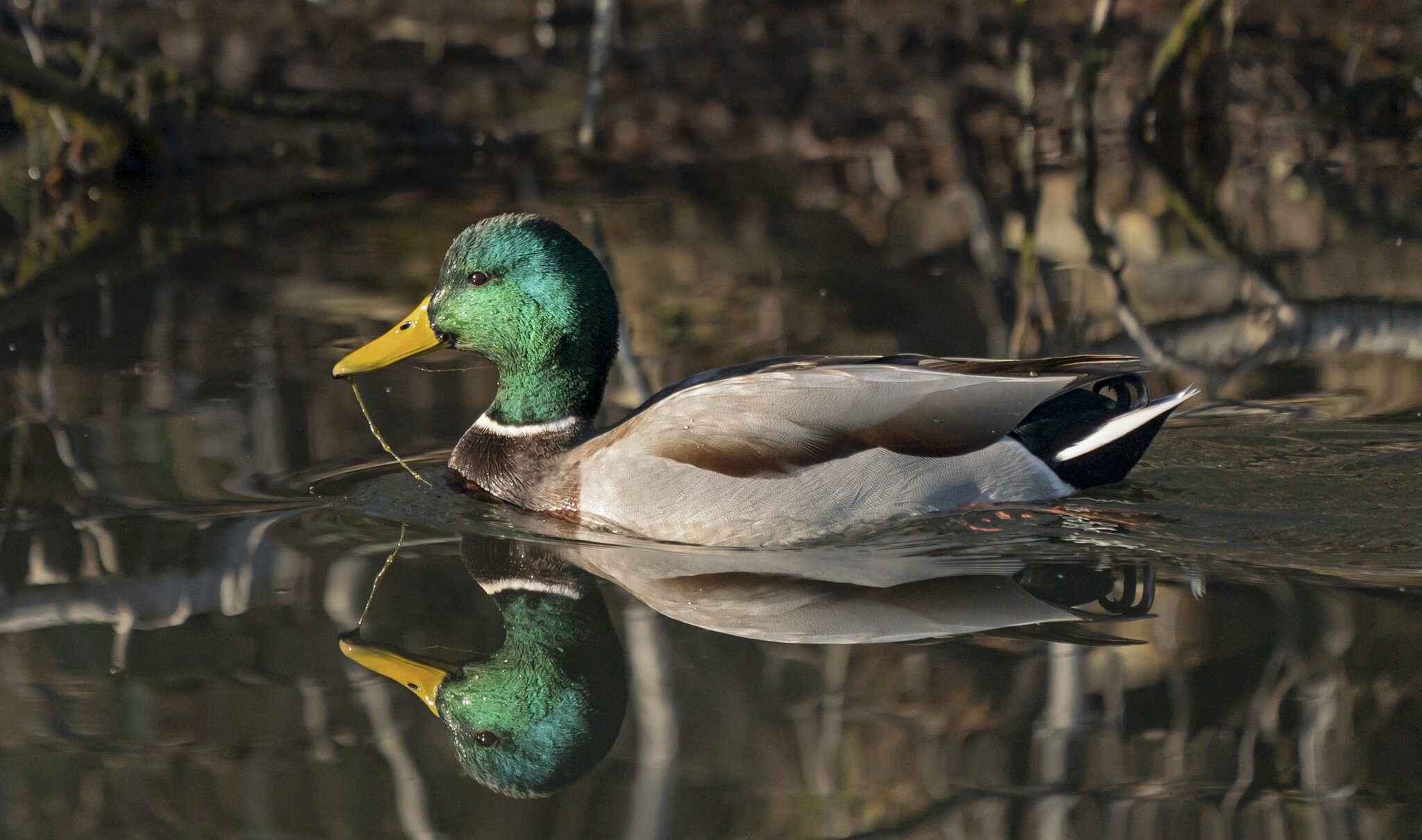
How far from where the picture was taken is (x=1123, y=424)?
5922 mm

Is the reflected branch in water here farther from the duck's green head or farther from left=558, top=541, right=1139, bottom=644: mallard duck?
the duck's green head

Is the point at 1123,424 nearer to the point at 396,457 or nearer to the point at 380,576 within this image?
the point at 380,576

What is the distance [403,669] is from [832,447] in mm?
1712

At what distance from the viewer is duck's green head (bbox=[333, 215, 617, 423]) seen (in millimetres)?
6188

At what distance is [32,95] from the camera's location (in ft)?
44.0

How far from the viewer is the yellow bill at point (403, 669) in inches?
185

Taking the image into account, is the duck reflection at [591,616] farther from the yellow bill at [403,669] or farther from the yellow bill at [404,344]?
the yellow bill at [404,344]

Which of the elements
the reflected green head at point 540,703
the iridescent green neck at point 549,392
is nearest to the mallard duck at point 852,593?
the reflected green head at point 540,703

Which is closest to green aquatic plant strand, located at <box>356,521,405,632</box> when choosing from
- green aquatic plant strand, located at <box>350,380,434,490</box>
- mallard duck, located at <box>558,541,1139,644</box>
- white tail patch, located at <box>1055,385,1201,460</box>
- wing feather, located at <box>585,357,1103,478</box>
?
green aquatic plant strand, located at <box>350,380,434,490</box>

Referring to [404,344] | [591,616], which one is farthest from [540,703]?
[404,344]

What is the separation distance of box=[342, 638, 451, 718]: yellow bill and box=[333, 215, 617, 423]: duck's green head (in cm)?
157

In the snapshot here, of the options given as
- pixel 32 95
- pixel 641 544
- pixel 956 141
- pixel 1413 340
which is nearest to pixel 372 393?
pixel 641 544

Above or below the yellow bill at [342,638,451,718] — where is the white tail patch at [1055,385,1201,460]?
above

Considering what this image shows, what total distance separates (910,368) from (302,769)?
2652 mm
